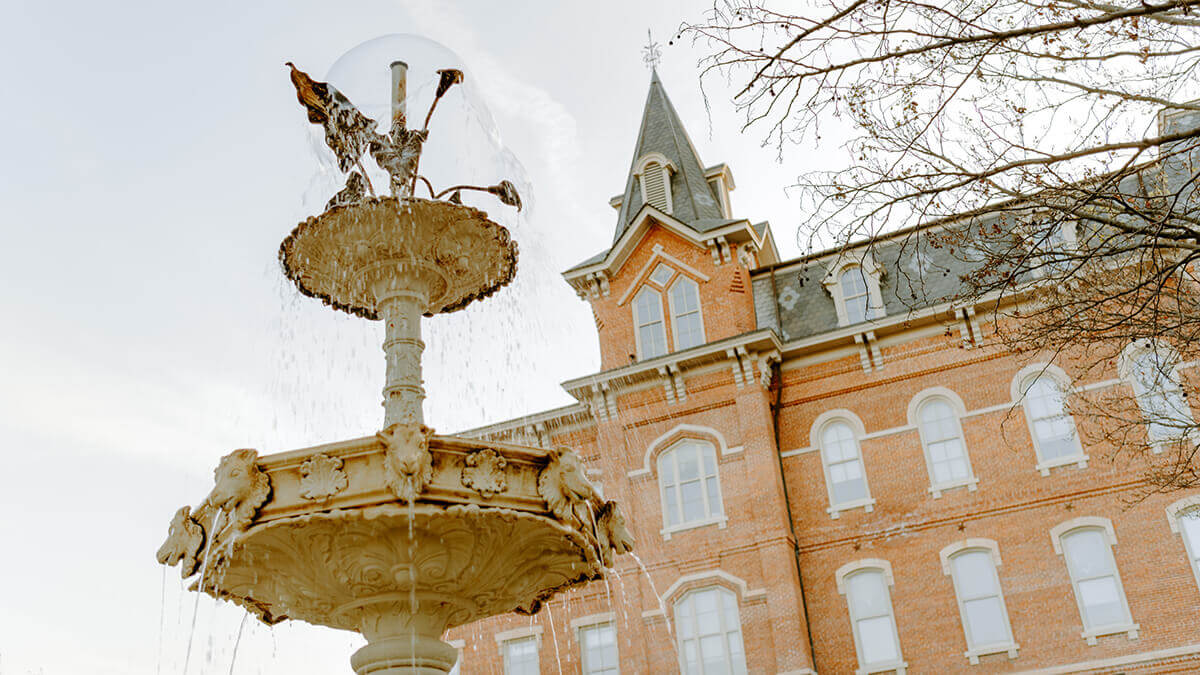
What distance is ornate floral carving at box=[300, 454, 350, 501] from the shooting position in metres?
7.05

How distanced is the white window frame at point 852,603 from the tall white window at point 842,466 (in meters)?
1.28

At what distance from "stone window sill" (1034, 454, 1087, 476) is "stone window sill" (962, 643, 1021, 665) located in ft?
11.8

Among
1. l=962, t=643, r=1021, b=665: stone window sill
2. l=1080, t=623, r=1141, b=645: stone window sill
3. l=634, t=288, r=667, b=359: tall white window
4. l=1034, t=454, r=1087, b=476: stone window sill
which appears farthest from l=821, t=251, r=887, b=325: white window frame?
l=1080, t=623, r=1141, b=645: stone window sill

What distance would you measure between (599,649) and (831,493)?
20.7 ft

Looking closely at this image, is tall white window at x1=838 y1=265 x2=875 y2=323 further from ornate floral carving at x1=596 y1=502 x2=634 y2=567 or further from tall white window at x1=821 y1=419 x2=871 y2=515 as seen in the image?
ornate floral carving at x1=596 y1=502 x2=634 y2=567

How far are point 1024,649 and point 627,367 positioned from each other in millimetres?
10256

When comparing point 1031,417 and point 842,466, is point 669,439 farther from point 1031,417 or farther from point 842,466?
point 1031,417

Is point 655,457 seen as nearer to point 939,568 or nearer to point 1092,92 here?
point 939,568

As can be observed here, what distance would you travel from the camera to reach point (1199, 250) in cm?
732

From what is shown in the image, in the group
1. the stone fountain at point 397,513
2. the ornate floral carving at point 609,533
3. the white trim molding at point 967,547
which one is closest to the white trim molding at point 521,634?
the white trim molding at point 967,547

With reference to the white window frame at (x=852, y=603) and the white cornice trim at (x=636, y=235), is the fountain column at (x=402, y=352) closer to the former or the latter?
the white window frame at (x=852, y=603)

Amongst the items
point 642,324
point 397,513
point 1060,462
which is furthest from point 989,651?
point 397,513

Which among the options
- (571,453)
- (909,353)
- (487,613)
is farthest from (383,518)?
(909,353)

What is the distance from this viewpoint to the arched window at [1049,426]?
68.6ft
